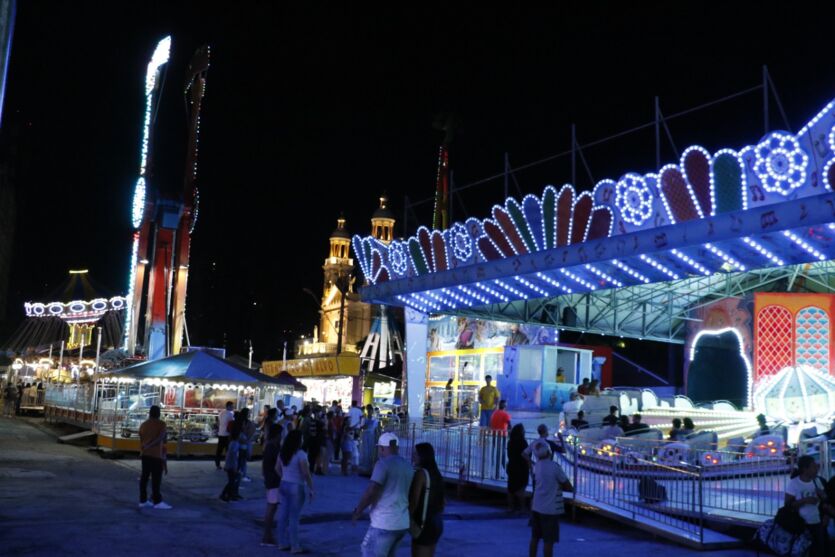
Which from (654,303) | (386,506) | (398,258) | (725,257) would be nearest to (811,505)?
(386,506)

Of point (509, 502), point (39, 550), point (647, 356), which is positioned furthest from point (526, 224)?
point (647, 356)

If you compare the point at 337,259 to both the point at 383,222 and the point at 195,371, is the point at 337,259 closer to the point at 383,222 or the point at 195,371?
the point at 383,222

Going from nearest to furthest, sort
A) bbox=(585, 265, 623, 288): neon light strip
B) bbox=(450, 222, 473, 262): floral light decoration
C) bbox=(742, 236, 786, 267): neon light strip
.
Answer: bbox=(742, 236, 786, 267): neon light strip, bbox=(585, 265, 623, 288): neon light strip, bbox=(450, 222, 473, 262): floral light decoration

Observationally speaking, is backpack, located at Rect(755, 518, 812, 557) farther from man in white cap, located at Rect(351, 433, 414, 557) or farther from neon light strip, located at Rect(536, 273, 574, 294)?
neon light strip, located at Rect(536, 273, 574, 294)

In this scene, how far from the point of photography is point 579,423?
1878 centimetres

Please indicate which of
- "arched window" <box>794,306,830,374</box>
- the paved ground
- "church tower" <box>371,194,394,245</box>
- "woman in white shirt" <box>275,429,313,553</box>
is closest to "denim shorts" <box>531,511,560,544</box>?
the paved ground

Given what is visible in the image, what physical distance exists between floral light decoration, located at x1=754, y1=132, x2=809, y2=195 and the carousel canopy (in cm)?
1549

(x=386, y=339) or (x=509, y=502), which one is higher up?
(x=386, y=339)

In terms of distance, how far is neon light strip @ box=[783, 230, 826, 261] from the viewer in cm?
1345

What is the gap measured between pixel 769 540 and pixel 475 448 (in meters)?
7.82

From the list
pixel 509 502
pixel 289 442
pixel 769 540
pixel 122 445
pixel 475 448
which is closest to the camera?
pixel 769 540

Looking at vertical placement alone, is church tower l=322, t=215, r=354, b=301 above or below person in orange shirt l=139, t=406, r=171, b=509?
above

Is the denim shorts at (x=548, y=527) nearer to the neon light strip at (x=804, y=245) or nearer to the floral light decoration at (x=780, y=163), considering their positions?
the neon light strip at (x=804, y=245)

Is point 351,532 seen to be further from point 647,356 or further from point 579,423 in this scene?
point 647,356
